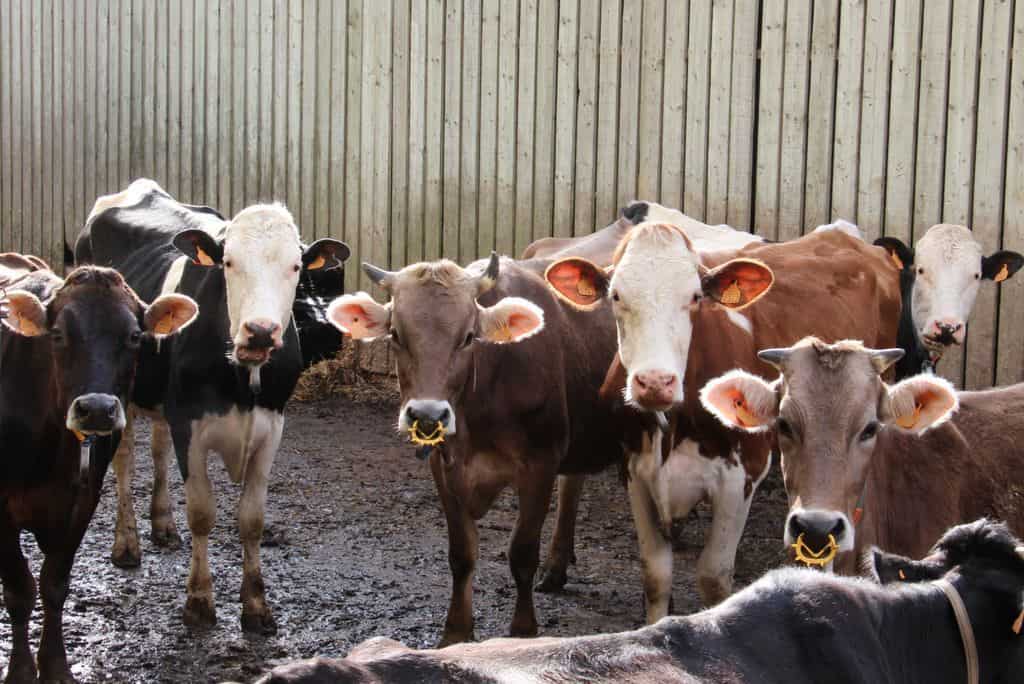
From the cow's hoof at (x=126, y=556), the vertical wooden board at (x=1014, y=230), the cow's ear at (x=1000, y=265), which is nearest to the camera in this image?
the cow's hoof at (x=126, y=556)

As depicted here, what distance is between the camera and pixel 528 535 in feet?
19.5

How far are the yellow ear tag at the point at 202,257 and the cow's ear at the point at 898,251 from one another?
13.7 ft

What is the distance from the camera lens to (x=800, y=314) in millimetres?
6703

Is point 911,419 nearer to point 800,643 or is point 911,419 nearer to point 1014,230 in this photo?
point 800,643

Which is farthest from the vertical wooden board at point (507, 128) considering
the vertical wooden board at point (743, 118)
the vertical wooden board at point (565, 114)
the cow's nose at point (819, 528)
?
the cow's nose at point (819, 528)

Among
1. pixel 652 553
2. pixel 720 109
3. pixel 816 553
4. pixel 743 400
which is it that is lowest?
pixel 652 553

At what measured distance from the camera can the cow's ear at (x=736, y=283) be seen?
18.9 feet

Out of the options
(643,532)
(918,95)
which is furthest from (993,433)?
(918,95)

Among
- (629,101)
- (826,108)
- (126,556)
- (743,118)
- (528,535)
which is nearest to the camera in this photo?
(528,535)

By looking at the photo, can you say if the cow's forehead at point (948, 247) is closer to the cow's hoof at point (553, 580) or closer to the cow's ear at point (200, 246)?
the cow's hoof at point (553, 580)

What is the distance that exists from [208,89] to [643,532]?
27.6 feet

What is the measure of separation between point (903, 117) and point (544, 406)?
4.20 metres

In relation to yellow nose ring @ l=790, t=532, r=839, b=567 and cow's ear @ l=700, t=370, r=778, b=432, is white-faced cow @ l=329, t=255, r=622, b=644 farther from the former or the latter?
yellow nose ring @ l=790, t=532, r=839, b=567

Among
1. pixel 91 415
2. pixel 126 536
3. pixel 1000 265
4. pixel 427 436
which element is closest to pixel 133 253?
pixel 126 536
